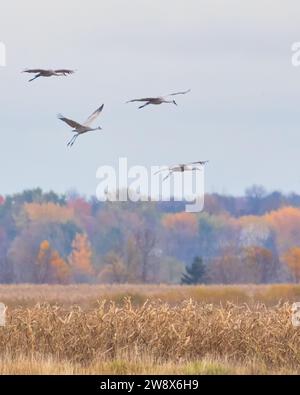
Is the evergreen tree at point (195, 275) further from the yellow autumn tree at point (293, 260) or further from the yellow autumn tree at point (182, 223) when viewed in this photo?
the yellow autumn tree at point (182, 223)

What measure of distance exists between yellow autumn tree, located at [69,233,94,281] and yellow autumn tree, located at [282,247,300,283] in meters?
9.21

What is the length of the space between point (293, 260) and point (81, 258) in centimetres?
1087

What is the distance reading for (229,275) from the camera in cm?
6975

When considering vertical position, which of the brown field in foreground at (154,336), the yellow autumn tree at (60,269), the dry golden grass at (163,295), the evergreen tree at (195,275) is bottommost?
the brown field in foreground at (154,336)

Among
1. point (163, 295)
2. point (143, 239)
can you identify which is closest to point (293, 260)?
point (143, 239)

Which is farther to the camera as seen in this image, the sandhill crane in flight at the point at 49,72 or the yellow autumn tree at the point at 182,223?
the yellow autumn tree at the point at 182,223

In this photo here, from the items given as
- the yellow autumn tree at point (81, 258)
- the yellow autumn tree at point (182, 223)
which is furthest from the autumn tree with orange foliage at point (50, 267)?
the yellow autumn tree at point (182, 223)

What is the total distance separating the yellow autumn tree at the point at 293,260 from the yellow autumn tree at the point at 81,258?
9206 millimetres

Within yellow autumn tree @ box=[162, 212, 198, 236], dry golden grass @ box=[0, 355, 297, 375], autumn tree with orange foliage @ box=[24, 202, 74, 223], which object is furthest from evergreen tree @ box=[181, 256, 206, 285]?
dry golden grass @ box=[0, 355, 297, 375]

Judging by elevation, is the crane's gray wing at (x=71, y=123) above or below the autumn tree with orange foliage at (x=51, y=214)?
below

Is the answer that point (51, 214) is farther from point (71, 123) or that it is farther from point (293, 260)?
point (71, 123)

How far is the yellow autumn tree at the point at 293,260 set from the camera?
72.4 meters
